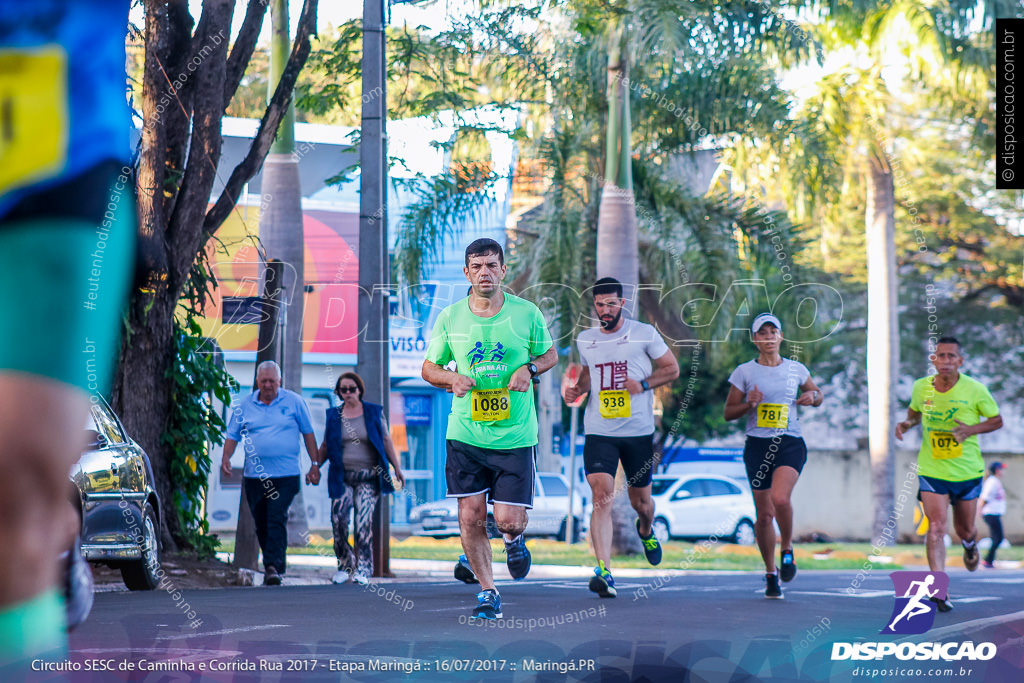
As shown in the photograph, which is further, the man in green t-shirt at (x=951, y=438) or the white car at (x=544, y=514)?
the white car at (x=544, y=514)

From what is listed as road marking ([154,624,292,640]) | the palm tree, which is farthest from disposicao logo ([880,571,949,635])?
the palm tree

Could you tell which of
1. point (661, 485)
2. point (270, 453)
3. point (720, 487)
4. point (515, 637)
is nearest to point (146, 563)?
point (270, 453)

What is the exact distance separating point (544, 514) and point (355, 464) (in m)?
15.3

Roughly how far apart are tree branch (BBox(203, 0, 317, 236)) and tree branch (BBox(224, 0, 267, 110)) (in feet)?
1.75

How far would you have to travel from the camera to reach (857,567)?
20.0 metres

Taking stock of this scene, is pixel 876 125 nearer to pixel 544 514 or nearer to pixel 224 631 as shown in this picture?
pixel 544 514

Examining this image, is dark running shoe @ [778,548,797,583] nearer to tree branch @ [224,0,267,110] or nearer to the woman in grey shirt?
the woman in grey shirt

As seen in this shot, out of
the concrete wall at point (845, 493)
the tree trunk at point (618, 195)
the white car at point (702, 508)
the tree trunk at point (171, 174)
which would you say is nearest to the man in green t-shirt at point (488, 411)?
the tree trunk at point (171, 174)

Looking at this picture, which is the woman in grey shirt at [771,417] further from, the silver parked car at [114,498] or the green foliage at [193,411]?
the green foliage at [193,411]

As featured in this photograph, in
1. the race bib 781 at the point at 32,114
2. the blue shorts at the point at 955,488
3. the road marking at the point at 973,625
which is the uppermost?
the race bib 781 at the point at 32,114

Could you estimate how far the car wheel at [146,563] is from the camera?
9.85m

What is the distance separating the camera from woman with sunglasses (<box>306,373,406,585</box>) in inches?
480

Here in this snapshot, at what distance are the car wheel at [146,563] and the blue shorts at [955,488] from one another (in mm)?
5699

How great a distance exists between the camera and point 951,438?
1002 centimetres
